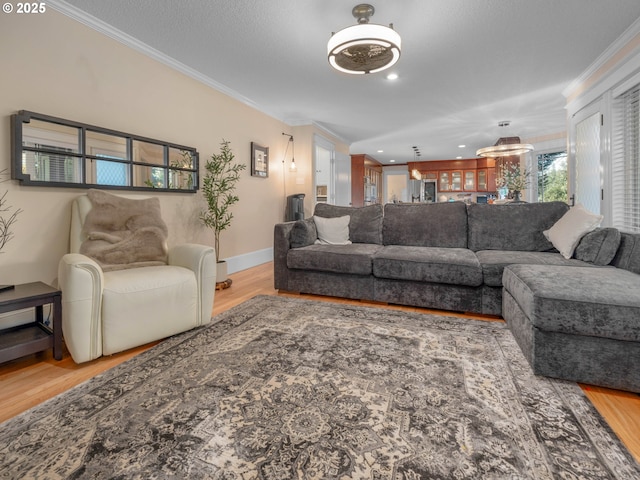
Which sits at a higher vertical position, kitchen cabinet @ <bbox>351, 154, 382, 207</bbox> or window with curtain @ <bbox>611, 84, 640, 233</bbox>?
kitchen cabinet @ <bbox>351, 154, 382, 207</bbox>

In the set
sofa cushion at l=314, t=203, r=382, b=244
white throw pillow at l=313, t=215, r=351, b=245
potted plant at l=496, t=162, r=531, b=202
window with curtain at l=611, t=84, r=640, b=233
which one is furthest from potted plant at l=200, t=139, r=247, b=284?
potted plant at l=496, t=162, r=531, b=202

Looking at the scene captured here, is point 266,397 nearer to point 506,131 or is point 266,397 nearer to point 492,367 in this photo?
point 492,367

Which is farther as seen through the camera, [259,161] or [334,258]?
[259,161]

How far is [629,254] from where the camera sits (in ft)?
6.88

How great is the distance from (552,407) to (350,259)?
1.85m

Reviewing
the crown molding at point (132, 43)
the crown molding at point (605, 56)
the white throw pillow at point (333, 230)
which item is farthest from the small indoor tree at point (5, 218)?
the crown molding at point (605, 56)


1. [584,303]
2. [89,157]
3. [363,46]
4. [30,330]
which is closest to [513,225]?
[584,303]

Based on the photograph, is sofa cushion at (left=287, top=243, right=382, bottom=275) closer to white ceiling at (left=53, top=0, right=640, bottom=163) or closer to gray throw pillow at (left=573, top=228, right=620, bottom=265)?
gray throw pillow at (left=573, top=228, right=620, bottom=265)

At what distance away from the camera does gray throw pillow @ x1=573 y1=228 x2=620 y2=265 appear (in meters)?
2.24

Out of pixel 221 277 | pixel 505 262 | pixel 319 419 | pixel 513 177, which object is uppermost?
pixel 513 177

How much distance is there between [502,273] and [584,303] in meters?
0.97

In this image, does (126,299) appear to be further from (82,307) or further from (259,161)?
(259,161)

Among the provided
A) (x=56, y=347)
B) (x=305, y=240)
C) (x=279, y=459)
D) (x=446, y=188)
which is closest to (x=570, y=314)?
(x=279, y=459)

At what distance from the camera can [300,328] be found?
234 cm
